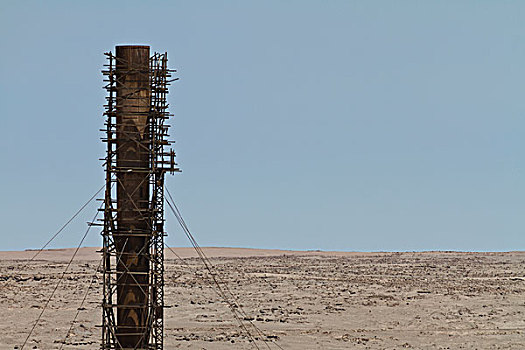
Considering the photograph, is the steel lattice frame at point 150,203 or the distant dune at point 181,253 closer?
the steel lattice frame at point 150,203

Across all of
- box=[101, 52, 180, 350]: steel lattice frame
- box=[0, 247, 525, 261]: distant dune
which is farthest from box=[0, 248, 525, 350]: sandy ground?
box=[0, 247, 525, 261]: distant dune

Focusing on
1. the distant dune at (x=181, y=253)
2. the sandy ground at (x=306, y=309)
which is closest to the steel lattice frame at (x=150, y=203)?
the sandy ground at (x=306, y=309)

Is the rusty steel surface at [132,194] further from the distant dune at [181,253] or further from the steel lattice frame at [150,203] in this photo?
the distant dune at [181,253]

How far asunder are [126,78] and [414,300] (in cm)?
2731

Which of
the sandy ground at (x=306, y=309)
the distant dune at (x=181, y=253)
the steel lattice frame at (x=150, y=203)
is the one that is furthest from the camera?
the distant dune at (x=181, y=253)

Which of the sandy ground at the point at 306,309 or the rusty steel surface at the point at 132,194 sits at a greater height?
the rusty steel surface at the point at 132,194

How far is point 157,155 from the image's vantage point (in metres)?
19.2

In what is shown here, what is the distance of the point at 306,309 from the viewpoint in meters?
39.1

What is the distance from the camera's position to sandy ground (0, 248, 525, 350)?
104 feet

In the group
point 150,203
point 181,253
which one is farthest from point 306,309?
point 181,253

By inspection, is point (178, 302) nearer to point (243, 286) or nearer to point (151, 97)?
point (243, 286)

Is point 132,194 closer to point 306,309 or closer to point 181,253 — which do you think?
point 306,309

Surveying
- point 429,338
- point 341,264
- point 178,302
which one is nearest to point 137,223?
point 429,338

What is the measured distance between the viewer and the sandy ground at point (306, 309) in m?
31.7
